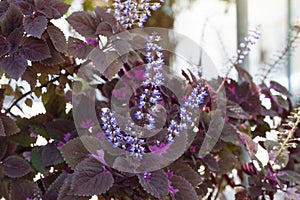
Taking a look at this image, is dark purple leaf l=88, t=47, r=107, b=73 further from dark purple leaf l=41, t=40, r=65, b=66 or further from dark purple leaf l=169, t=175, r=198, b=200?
dark purple leaf l=169, t=175, r=198, b=200

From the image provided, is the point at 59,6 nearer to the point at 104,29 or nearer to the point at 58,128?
the point at 104,29

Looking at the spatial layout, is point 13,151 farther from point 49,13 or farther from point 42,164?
point 49,13

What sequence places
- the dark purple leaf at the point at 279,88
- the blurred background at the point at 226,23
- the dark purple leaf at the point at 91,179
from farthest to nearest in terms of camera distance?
1. the blurred background at the point at 226,23
2. the dark purple leaf at the point at 279,88
3. the dark purple leaf at the point at 91,179

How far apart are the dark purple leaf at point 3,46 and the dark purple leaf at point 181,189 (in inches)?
11.3

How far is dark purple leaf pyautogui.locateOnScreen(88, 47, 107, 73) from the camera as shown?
648 millimetres

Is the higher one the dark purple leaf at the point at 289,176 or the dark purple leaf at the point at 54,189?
the dark purple leaf at the point at 54,189

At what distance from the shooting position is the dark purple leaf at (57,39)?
655mm

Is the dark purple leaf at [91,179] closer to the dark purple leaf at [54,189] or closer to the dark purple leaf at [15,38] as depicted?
the dark purple leaf at [54,189]

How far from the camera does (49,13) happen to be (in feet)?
2.14

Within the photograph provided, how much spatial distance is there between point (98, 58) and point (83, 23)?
7 centimetres

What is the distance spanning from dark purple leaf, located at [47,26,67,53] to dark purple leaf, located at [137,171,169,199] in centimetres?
20

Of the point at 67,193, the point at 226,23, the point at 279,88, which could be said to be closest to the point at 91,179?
the point at 67,193

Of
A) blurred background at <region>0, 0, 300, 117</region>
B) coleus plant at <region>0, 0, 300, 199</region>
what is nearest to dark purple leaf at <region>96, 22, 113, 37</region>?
coleus plant at <region>0, 0, 300, 199</region>

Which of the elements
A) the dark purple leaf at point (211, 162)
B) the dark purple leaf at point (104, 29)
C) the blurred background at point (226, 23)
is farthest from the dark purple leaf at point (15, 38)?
the blurred background at point (226, 23)
